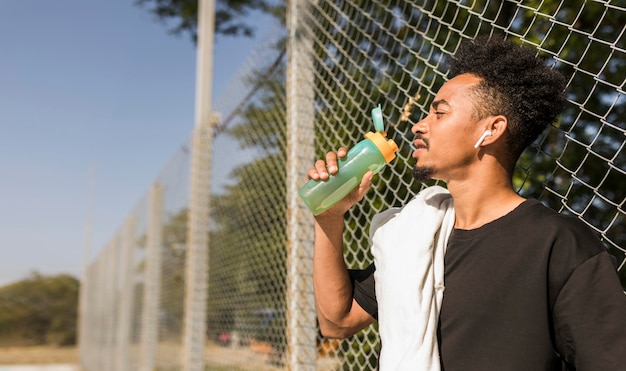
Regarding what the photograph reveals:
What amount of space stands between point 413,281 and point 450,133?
36cm

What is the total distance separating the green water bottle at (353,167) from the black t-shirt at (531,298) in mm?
354

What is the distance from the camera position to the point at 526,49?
1.75 m

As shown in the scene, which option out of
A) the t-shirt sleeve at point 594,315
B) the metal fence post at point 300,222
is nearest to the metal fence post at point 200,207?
the metal fence post at point 300,222

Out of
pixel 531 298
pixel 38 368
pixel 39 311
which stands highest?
pixel 531 298

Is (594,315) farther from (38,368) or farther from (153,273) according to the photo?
(38,368)

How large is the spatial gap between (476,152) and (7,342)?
36.4 meters

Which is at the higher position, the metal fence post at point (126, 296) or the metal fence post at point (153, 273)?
the metal fence post at point (153, 273)

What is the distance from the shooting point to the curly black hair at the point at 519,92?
1678mm

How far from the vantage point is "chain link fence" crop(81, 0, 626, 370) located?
2.54 m

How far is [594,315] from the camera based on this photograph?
1.34 metres

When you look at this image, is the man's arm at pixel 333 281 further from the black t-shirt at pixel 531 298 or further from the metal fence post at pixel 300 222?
the metal fence post at pixel 300 222

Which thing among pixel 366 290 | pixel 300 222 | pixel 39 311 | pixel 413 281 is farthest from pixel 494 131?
pixel 39 311

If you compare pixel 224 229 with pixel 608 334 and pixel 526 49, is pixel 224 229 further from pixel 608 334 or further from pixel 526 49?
pixel 608 334

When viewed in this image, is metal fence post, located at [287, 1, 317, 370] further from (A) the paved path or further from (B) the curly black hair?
(A) the paved path
